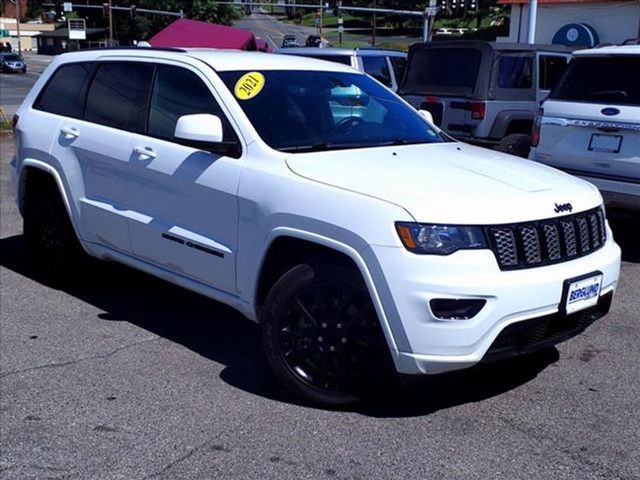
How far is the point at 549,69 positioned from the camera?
11555mm

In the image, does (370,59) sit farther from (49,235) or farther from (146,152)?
(146,152)

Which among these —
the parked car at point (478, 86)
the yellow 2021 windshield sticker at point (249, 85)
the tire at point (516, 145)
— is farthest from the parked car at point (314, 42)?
the yellow 2021 windshield sticker at point (249, 85)

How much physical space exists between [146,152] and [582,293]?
2.75 meters

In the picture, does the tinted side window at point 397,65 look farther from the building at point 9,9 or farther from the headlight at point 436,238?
the building at point 9,9

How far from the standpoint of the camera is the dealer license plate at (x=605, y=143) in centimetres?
720

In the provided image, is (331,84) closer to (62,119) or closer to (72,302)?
(62,119)

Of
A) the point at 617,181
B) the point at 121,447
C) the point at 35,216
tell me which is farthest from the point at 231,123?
the point at 617,181

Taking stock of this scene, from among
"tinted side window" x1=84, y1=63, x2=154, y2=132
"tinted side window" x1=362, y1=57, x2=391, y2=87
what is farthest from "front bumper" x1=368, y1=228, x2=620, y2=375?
"tinted side window" x1=362, y1=57, x2=391, y2=87

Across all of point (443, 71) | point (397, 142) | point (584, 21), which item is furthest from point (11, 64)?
point (397, 142)

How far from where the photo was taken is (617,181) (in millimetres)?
7199

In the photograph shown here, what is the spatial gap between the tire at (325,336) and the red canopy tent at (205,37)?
40.5 feet

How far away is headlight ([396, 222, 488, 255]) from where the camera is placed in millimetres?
3959

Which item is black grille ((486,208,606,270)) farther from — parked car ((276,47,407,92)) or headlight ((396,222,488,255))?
parked car ((276,47,407,92))

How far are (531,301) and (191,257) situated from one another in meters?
2.03
